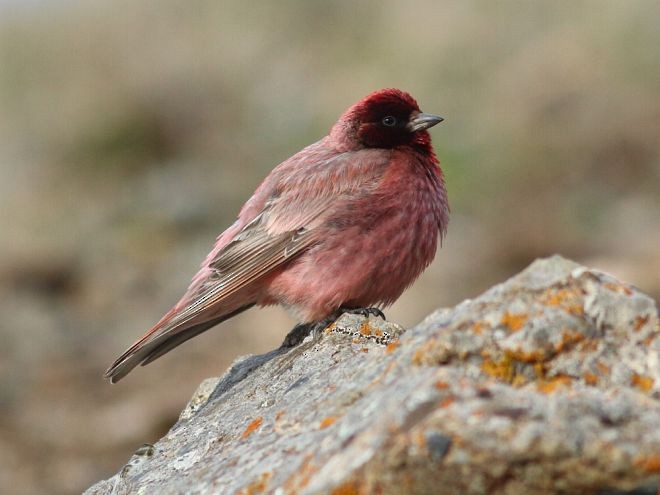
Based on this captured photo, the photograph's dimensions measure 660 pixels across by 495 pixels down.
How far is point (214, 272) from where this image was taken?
670 cm

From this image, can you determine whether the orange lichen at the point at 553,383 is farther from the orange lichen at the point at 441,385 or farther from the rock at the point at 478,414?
the orange lichen at the point at 441,385

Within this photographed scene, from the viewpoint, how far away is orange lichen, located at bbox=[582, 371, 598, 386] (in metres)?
3.66

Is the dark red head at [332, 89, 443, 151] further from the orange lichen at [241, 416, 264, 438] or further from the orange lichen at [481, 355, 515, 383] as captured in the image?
the orange lichen at [481, 355, 515, 383]

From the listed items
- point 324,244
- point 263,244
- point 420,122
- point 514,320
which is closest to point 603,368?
point 514,320

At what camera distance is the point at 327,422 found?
3.89 m

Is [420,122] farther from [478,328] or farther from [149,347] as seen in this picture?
[478,328]

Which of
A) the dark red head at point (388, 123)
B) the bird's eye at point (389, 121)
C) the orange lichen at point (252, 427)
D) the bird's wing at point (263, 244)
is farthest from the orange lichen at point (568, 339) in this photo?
the bird's eye at point (389, 121)

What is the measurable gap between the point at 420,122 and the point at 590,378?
3.64m

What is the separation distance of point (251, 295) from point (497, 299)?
3013 mm

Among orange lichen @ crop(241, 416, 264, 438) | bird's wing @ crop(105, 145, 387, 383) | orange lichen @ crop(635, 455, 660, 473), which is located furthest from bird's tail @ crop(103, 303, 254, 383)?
orange lichen @ crop(635, 455, 660, 473)

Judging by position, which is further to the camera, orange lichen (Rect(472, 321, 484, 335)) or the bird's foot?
the bird's foot

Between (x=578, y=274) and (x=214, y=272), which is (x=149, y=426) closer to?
(x=214, y=272)

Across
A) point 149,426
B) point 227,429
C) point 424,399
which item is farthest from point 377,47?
point 424,399

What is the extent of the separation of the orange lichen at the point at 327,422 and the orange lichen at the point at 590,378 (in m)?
0.84
